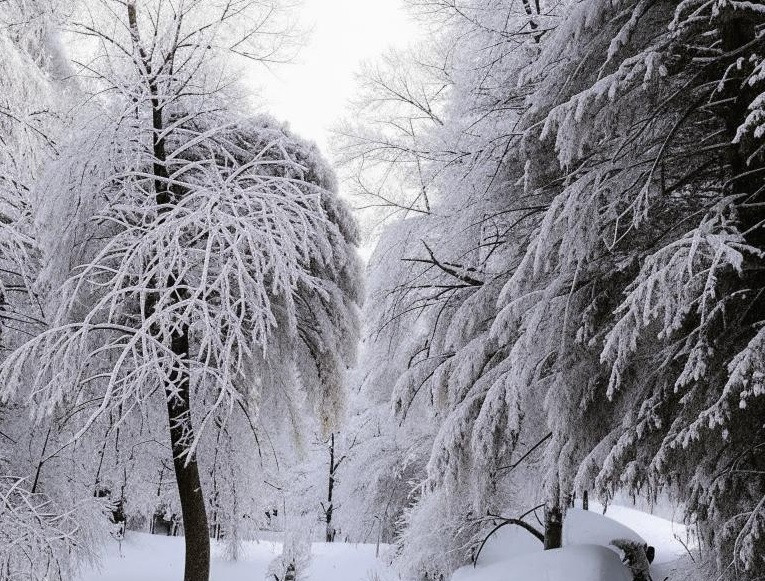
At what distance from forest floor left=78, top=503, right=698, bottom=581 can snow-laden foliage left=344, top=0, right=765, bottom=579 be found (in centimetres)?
88

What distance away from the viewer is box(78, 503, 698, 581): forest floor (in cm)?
595

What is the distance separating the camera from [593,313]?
4.28 metres

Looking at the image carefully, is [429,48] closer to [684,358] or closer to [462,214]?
[462,214]

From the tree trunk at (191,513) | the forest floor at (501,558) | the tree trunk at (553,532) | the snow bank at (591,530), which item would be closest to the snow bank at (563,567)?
the forest floor at (501,558)

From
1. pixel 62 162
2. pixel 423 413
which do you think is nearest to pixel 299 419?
pixel 423 413

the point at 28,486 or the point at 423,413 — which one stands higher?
the point at 423,413

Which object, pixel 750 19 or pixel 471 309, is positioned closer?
pixel 750 19

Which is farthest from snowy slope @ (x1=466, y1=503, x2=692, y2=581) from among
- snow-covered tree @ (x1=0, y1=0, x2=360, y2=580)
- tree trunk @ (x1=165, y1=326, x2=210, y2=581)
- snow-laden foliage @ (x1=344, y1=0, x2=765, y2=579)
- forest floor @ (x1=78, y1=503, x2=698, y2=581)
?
tree trunk @ (x1=165, y1=326, x2=210, y2=581)

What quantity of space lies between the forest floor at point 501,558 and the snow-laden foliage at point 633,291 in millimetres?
882

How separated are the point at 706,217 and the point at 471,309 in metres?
2.52

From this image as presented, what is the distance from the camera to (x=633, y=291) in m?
3.46

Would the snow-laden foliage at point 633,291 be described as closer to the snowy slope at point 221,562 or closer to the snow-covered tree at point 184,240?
the snow-covered tree at point 184,240

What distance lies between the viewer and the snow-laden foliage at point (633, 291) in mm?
3387

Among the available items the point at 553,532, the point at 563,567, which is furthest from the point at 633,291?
the point at 553,532
